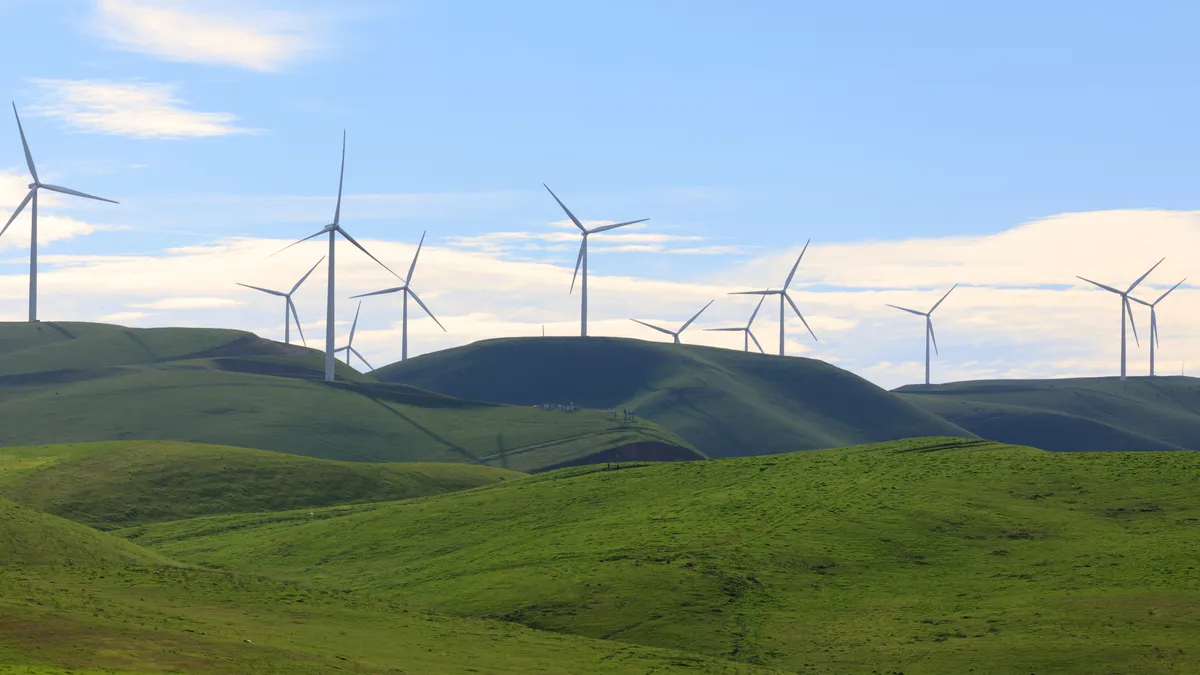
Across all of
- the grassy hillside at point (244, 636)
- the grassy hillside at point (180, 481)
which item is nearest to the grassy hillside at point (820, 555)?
the grassy hillside at point (244, 636)

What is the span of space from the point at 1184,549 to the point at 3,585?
70.7 meters

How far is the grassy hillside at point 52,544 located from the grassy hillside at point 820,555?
15.0m

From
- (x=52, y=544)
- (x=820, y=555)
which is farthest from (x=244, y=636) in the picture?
(x=820, y=555)

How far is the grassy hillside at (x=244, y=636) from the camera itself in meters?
51.8

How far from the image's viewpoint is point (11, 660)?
48.5 metres

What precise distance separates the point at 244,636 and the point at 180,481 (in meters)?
89.5

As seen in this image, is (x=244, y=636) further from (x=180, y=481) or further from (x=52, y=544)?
(x=180, y=481)

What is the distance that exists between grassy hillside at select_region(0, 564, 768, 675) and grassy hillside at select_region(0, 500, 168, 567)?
6203 millimetres

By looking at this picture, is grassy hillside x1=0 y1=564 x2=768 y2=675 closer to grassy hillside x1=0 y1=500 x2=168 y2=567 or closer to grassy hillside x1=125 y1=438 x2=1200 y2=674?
grassy hillside x1=0 y1=500 x2=168 y2=567

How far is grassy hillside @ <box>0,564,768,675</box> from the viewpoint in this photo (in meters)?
51.8

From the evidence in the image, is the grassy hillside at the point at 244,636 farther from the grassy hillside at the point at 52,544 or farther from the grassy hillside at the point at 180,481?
the grassy hillside at the point at 180,481

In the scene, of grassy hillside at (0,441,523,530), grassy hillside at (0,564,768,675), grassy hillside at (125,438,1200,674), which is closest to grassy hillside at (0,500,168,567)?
grassy hillside at (0,564,768,675)

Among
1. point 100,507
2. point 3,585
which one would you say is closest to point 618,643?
point 3,585

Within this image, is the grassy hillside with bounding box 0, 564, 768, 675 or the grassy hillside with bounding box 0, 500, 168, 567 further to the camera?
the grassy hillside with bounding box 0, 500, 168, 567
